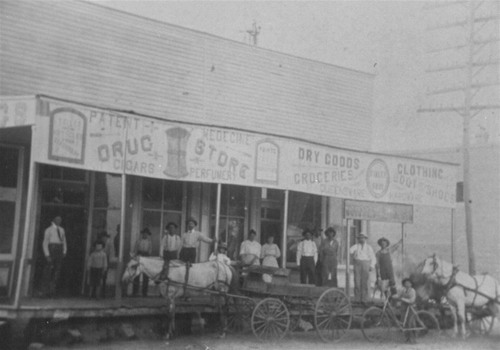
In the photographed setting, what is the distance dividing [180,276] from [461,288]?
246 inches

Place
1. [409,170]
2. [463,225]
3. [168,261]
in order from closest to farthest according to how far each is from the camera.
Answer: [168,261] → [409,170] → [463,225]

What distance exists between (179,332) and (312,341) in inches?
103

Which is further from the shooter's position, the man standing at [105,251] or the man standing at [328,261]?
the man standing at [328,261]

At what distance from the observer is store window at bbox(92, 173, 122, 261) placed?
44.3ft

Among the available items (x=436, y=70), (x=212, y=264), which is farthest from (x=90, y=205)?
(x=436, y=70)

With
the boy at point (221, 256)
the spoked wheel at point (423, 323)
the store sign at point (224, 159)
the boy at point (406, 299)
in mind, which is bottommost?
the spoked wheel at point (423, 323)

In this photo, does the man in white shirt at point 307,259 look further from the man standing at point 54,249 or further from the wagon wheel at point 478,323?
the man standing at point 54,249

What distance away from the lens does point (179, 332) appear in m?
12.1

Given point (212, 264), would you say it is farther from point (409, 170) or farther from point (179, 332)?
point (409, 170)

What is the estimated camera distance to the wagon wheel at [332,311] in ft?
39.3

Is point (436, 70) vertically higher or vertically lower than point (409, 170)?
higher

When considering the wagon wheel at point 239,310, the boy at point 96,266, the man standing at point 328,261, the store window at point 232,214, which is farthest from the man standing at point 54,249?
the man standing at point 328,261

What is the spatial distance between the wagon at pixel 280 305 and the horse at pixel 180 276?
1.12 feet

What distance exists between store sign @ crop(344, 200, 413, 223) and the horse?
3.50 meters
